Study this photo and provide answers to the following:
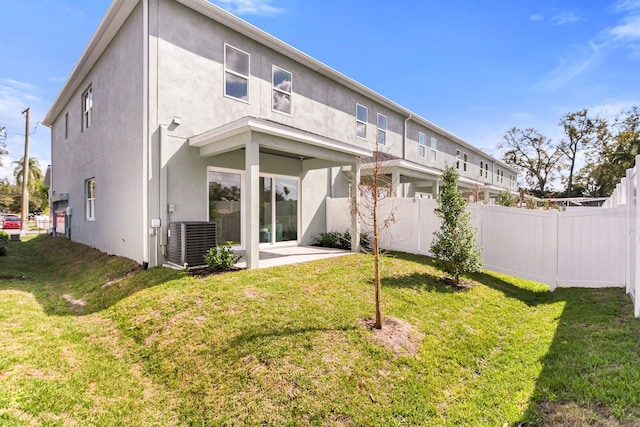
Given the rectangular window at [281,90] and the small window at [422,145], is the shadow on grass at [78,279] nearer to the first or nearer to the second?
the rectangular window at [281,90]

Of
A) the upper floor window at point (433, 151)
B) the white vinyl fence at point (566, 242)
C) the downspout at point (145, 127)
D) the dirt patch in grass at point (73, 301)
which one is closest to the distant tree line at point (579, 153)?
the upper floor window at point (433, 151)

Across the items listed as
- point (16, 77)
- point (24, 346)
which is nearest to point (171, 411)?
point (24, 346)

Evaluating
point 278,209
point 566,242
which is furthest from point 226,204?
point 566,242

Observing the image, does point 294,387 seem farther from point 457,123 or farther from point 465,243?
point 457,123

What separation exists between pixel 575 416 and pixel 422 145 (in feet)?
57.0

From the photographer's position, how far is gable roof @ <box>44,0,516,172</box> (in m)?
8.29

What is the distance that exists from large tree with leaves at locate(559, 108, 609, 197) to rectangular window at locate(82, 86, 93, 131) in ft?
138

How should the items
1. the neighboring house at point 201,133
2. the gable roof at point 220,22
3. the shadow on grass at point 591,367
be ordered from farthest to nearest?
1. the gable roof at point 220,22
2. the neighboring house at point 201,133
3. the shadow on grass at point 591,367

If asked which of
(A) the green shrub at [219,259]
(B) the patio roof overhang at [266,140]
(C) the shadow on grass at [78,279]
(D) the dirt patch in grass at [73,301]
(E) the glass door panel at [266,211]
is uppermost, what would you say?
(B) the patio roof overhang at [266,140]

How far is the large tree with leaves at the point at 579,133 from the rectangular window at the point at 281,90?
1430 inches

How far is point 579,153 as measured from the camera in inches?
1352

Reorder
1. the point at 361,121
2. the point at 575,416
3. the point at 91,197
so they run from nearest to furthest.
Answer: the point at 575,416
the point at 91,197
the point at 361,121

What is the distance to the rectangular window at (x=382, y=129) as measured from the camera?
50.0 feet

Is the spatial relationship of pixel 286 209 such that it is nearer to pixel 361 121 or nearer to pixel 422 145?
pixel 361 121
